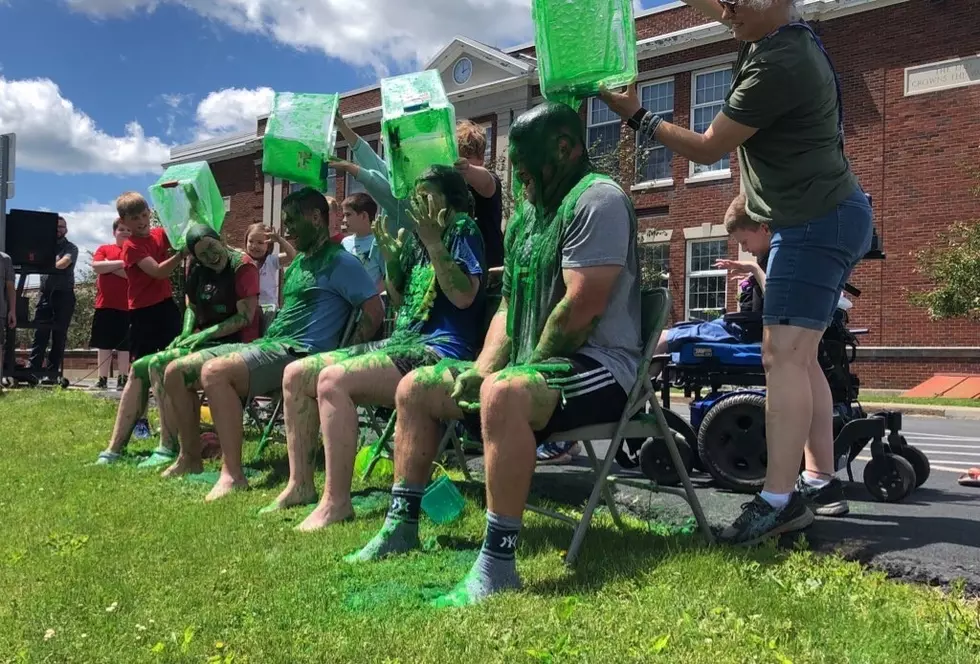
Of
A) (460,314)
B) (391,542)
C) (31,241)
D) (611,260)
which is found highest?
(31,241)

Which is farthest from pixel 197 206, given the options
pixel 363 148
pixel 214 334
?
pixel 363 148

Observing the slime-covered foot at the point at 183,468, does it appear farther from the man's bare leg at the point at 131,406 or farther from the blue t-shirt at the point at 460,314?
the blue t-shirt at the point at 460,314

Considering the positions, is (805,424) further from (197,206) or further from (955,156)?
(955,156)

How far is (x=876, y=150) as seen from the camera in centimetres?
1711

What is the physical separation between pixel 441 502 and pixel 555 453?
206cm

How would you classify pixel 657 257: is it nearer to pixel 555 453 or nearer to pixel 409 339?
pixel 555 453

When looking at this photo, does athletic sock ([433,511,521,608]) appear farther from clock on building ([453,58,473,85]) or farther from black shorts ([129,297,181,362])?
clock on building ([453,58,473,85])

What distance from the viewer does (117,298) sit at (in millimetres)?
8469

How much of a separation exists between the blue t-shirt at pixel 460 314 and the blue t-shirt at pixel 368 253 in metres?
1.57

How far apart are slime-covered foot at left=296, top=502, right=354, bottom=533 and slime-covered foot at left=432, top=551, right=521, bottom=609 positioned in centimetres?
110

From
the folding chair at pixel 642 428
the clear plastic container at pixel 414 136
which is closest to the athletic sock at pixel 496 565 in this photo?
the folding chair at pixel 642 428

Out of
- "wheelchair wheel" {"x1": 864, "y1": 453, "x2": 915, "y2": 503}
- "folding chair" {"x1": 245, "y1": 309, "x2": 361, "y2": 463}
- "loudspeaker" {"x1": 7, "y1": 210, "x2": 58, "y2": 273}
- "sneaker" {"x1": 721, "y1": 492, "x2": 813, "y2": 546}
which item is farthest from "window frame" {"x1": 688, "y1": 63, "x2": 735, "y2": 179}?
"sneaker" {"x1": 721, "y1": 492, "x2": 813, "y2": 546}

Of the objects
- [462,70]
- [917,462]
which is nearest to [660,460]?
[917,462]

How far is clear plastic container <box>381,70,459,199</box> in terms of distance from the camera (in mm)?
3949
